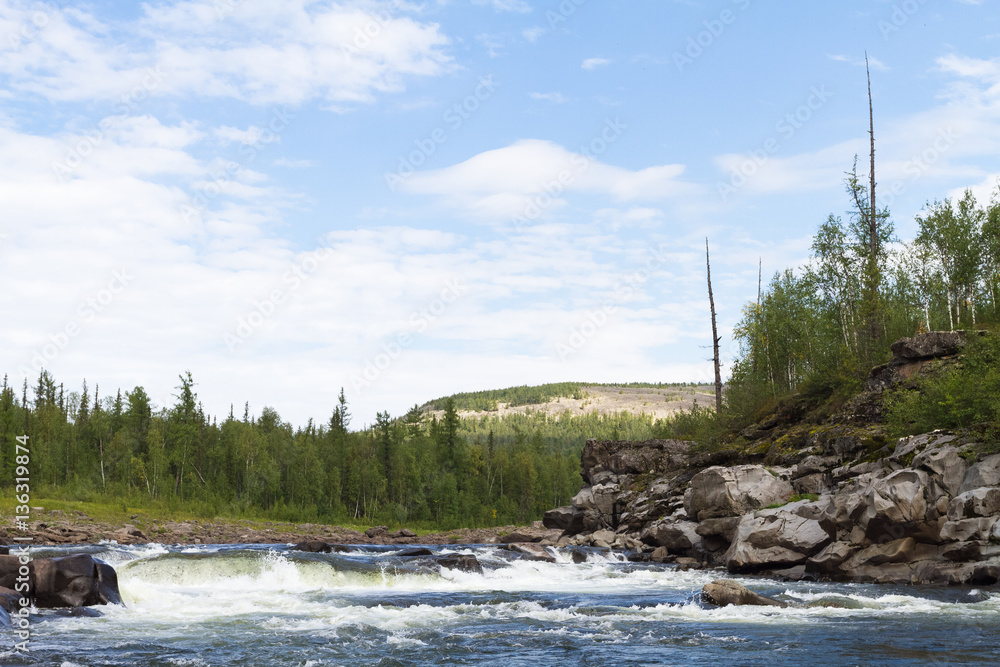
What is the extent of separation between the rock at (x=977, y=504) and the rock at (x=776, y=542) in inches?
184

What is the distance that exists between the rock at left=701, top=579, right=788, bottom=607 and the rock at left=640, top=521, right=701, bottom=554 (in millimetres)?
15517

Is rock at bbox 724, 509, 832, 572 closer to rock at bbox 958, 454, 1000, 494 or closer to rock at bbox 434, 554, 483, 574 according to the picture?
rock at bbox 958, 454, 1000, 494

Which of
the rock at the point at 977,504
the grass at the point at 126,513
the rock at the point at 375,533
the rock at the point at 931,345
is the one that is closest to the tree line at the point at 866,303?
the rock at the point at 931,345

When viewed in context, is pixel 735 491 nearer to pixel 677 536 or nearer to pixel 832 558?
pixel 677 536

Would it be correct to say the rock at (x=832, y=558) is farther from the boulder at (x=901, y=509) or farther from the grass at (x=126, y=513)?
the grass at (x=126, y=513)

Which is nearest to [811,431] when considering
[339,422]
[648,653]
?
[648,653]

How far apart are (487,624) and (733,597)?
22.8 ft

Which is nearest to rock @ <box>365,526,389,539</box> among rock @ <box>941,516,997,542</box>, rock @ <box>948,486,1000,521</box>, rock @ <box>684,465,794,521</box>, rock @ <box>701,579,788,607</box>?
rock @ <box>684,465,794,521</box>

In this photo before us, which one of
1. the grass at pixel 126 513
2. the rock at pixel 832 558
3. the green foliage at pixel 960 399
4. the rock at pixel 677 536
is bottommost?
the grass at pixel 126 513

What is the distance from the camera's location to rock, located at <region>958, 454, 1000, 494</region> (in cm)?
2372

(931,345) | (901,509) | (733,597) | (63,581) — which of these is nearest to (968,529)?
(901,509)

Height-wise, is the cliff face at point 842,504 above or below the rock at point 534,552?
above

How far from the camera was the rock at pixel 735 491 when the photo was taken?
3453 centimetres

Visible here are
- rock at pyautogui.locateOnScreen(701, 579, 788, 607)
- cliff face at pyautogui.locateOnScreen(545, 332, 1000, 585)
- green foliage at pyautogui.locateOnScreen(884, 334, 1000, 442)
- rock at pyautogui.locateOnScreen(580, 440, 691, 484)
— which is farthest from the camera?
rock at pyautogui.locateOnScreen(580, 440, 691, 484)
